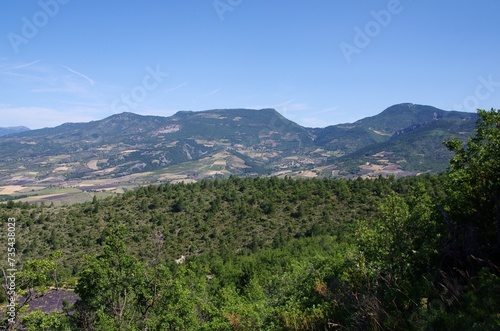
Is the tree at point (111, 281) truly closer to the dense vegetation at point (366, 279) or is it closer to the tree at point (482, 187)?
the dense vegetation at point (366, 279)

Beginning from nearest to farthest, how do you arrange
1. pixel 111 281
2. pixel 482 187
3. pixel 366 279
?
1. pixel 482 187
2. pixel 366 279
3. pixel 111 281

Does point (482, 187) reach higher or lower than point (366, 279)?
higher

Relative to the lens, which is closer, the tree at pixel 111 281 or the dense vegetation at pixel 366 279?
the dense vegetation at pixel 366 279

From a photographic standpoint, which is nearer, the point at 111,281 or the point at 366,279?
the point at 366,279

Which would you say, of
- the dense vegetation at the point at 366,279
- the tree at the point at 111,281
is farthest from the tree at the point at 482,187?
the tree at the point at 111,281

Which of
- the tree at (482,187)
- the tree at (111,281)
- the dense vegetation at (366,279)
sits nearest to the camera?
the dense vegetation at (366,279)

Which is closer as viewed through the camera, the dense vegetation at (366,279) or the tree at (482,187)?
the dense vegetation at (366,279)

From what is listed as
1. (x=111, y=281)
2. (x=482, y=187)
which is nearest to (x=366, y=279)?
(x=482, y=187)

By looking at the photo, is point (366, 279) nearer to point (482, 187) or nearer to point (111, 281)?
point (482, 187)

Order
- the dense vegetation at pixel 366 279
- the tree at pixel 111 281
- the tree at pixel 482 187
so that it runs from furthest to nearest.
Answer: the tree at pixel 111 281 < the tree at pixel 482 187 < the dense vegetation at pixel 366 279

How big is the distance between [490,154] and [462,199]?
6.69 ft

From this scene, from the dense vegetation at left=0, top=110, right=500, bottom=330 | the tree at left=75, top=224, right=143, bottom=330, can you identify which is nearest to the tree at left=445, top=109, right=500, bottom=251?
the dense vegetation at left=0, top=110, right=500, bottom=330

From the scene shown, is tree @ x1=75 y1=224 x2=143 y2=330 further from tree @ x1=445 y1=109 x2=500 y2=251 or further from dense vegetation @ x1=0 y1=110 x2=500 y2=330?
tree @ x1=445 y1=109 x2=500 y2=251

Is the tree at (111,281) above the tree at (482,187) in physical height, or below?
below
